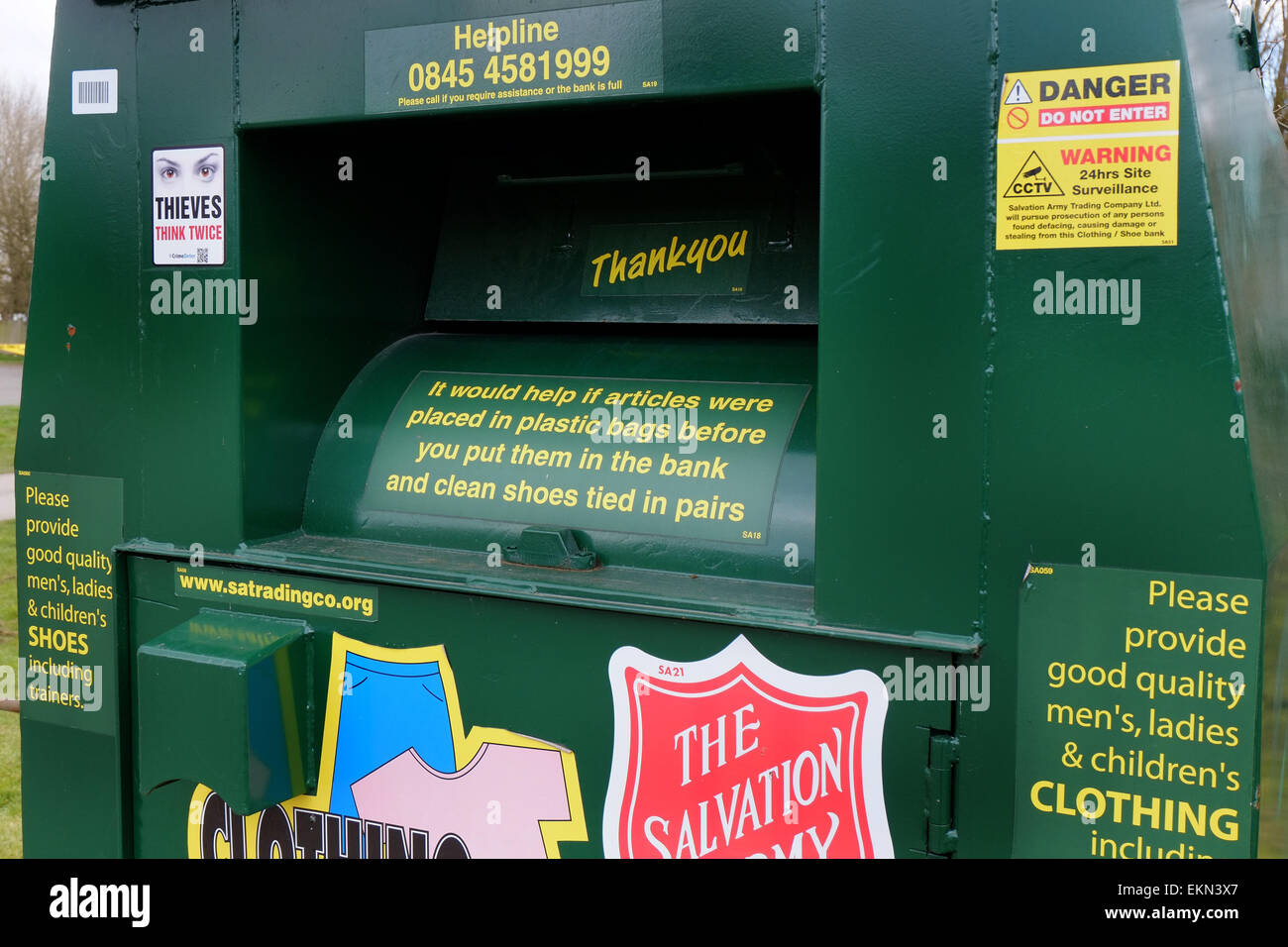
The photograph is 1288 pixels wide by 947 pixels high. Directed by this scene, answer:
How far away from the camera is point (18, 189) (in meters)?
19.9

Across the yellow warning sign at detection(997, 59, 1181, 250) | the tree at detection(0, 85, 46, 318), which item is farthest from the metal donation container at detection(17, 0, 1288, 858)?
the tree at detection(0, 85, 46, 318)

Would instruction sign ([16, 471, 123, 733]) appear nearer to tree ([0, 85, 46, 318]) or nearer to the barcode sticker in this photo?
the barcode sticker

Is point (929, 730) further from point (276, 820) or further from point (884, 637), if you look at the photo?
point (276, 820)

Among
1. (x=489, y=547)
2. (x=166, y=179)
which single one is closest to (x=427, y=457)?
(x=489, y=547)


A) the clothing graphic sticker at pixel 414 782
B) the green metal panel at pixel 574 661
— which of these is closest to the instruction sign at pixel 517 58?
the green metal panel at pixel 574 661

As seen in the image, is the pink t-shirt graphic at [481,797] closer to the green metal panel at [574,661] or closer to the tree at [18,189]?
the green metal panel at [574,661]

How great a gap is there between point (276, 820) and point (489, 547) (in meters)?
0.90

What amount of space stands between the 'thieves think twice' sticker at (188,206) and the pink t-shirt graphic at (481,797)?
1.37 meters

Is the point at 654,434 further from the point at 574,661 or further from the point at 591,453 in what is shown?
the point at 574,661

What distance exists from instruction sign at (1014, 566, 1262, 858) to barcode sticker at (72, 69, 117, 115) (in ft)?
8.42

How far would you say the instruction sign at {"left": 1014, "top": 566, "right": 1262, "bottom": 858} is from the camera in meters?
1.92

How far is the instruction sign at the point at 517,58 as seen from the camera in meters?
2.33

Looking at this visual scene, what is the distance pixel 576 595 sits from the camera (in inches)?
95.5

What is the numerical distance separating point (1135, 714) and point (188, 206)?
2.46 meters
